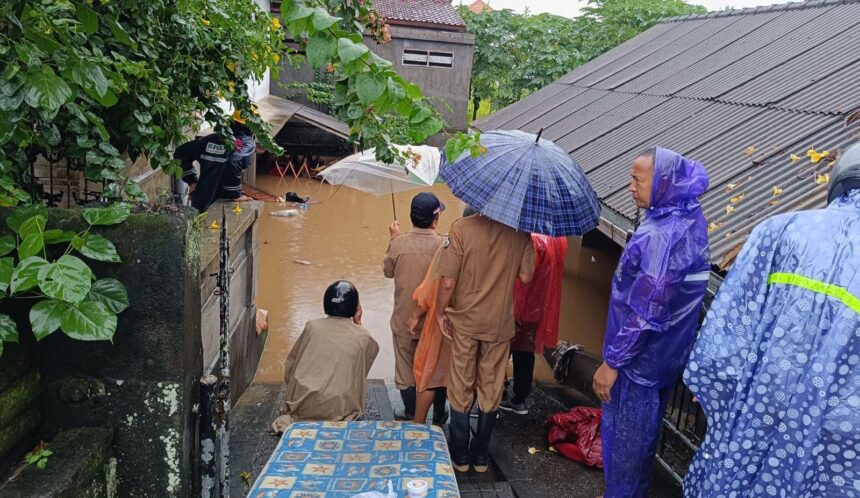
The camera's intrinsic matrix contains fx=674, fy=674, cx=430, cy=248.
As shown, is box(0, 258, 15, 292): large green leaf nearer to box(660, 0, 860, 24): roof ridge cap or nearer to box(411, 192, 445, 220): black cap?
box(411, 192, 445, 220): black cap

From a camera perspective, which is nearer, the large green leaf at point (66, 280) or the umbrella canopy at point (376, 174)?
the large green leaf at point (66, 280)

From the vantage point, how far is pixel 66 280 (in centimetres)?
253

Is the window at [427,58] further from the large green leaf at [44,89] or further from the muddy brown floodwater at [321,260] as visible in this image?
the large green leaf at [44,89]

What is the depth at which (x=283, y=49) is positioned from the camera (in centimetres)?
554

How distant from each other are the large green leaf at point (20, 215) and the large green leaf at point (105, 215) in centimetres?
16

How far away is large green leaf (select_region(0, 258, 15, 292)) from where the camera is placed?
2.49 meters

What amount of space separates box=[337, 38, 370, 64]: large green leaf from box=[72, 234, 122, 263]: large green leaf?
139 cm

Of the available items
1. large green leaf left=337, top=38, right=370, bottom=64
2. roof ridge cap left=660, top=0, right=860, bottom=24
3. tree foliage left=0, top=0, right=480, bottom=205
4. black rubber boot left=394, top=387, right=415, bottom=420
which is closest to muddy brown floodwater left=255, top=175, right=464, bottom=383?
black rubber boot left=394, top=387, right=415, bottom=420

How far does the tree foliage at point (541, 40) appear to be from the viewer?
73.0ft

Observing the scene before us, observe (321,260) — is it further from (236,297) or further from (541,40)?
(541,40)

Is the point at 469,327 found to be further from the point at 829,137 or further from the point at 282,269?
the point at 282,269

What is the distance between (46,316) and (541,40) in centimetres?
2307

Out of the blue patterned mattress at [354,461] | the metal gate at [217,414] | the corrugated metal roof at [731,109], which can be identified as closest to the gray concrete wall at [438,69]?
the corrugated metal roof at [731,109]

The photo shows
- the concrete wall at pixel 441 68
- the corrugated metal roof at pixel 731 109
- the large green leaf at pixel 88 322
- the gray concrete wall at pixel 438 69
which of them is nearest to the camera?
the large green leaf at pixel 88 322
